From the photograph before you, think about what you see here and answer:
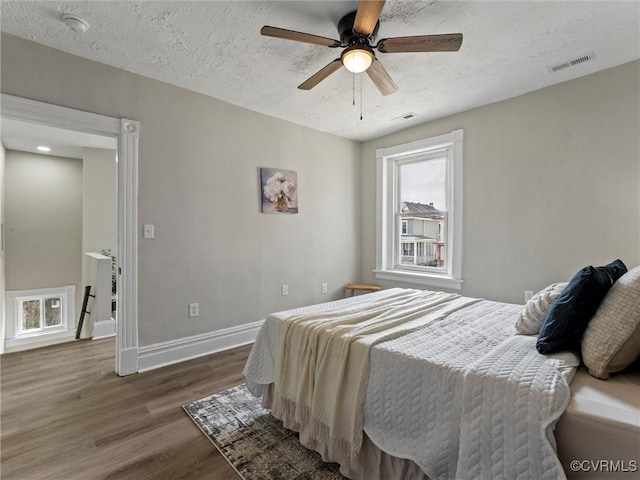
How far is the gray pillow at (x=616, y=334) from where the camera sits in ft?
3.65

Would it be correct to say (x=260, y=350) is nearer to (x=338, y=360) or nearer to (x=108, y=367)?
(x=338, y=360)

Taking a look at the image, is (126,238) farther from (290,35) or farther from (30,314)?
(30,314)

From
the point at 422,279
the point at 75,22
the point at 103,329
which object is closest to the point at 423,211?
the point at 422,279

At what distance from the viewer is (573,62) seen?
8.12ft

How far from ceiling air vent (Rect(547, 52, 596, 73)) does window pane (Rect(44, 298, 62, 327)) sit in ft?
23.6

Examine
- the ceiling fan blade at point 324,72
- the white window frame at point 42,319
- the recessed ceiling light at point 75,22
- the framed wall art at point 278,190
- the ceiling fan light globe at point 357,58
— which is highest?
the recessed ceiling light at point 75,22

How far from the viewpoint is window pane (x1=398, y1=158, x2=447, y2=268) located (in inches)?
154

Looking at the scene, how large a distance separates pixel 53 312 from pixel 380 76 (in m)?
6.21

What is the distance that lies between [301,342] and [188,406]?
1.08 metres

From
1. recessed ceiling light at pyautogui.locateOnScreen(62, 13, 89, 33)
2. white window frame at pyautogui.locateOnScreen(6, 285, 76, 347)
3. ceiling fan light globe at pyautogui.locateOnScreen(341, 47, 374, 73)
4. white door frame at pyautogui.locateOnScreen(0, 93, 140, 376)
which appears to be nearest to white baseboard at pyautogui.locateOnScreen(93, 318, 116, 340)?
white door frame at pyautogui.locateOnScreen(0, 93, 140, 376)

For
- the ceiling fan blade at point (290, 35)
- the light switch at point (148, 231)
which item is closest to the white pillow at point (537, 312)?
the ceiling fan blade at point (290, 35)

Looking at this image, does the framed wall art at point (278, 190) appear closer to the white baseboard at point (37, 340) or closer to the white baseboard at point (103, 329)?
the white baseboard at point (103, 329)

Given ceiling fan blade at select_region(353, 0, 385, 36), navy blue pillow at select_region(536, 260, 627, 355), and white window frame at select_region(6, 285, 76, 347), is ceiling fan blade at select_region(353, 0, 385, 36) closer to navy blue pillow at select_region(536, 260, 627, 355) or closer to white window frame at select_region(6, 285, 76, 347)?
navy blue pillow at select_region(536, 260, 627, 355)

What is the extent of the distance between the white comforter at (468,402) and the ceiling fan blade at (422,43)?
1.65 m
